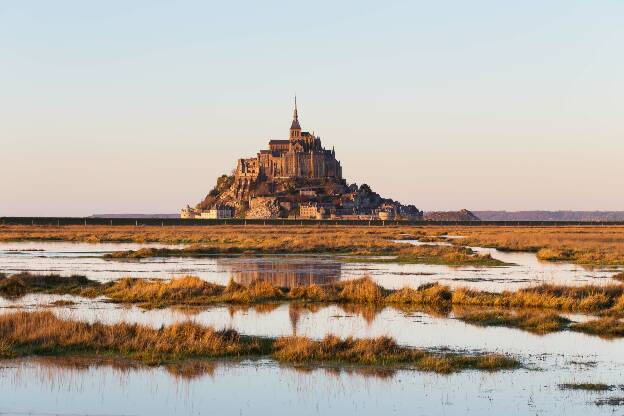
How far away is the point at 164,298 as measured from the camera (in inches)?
1226

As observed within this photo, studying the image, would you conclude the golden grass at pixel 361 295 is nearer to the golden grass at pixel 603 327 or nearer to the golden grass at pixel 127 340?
the golden grass at pixel 603 327

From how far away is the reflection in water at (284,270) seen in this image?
3972 centimetres

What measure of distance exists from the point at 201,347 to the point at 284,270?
25.6 meters

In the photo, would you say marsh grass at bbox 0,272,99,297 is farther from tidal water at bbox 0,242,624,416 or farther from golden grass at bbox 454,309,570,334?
golden grass at bbox 454,309,570,334

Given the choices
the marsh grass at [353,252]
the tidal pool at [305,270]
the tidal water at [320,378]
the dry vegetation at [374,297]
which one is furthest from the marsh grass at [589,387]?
the marsh grass at [353,252]

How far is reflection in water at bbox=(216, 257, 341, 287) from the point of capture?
3972cm

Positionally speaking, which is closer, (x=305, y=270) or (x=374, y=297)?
(x=374, y=297)

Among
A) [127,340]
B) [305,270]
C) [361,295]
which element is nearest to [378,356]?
[127,340]

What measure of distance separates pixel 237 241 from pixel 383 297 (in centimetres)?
4908

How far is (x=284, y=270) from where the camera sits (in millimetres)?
46219

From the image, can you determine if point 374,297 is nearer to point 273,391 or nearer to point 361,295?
point 361,295

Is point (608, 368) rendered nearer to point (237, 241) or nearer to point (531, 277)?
point (531, 277)

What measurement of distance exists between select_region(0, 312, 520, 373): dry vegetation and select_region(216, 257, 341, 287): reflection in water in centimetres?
1558

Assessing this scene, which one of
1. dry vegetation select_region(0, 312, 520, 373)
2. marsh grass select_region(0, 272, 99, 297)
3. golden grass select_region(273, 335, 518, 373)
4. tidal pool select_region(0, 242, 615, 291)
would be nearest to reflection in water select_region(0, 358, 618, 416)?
golden grass select_region(273, 335, 518, 373)
